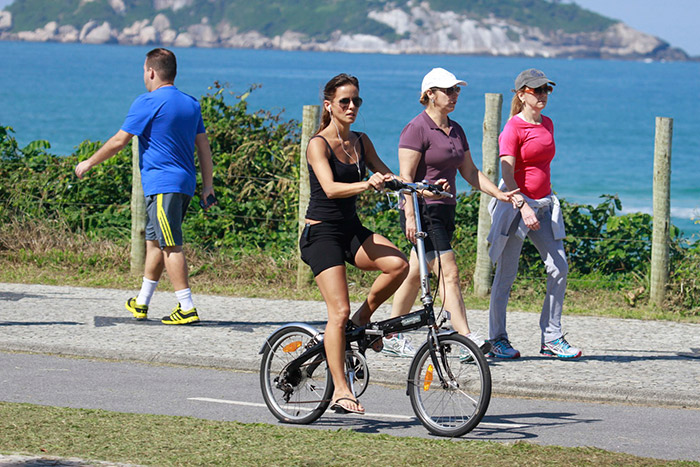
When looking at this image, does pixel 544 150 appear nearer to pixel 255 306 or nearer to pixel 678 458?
pixel 678 458

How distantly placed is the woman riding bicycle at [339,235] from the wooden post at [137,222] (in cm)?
519

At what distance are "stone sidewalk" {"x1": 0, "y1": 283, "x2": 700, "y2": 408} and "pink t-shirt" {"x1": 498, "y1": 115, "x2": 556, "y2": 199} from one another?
50.3 inches

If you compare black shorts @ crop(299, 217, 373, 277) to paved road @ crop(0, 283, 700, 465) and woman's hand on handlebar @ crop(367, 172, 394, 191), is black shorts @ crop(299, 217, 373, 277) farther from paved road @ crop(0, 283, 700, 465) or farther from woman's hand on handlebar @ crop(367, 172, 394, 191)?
paved road @ crop(0, 283, 700, 465)

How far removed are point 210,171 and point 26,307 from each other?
2171mm

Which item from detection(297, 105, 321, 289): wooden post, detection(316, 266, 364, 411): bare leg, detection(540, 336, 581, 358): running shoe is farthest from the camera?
detection(297, 105, 321, 289): wooden post

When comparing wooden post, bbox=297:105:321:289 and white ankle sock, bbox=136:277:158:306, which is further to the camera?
wooden post, bbox=297:105:321:289

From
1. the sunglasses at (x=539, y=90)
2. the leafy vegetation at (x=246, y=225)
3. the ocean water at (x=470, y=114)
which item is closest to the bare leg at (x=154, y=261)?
the leafy vegetation at (x=246, y=225)

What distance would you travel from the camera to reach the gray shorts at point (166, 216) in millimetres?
8703

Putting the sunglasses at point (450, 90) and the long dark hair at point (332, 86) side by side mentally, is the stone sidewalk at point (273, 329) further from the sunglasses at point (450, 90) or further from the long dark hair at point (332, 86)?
the long dark hair at point (332, 86)

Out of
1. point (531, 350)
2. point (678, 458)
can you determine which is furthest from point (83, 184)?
point (678, 458)

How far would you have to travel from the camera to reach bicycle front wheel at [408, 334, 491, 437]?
566 centimetres

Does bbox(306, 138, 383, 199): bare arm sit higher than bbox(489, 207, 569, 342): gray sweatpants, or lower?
higher

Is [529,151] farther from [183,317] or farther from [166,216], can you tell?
[183,317]

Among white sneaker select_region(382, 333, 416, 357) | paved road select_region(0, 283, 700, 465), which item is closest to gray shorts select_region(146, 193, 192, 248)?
paved road select_region(0, 283, 700, 465)
